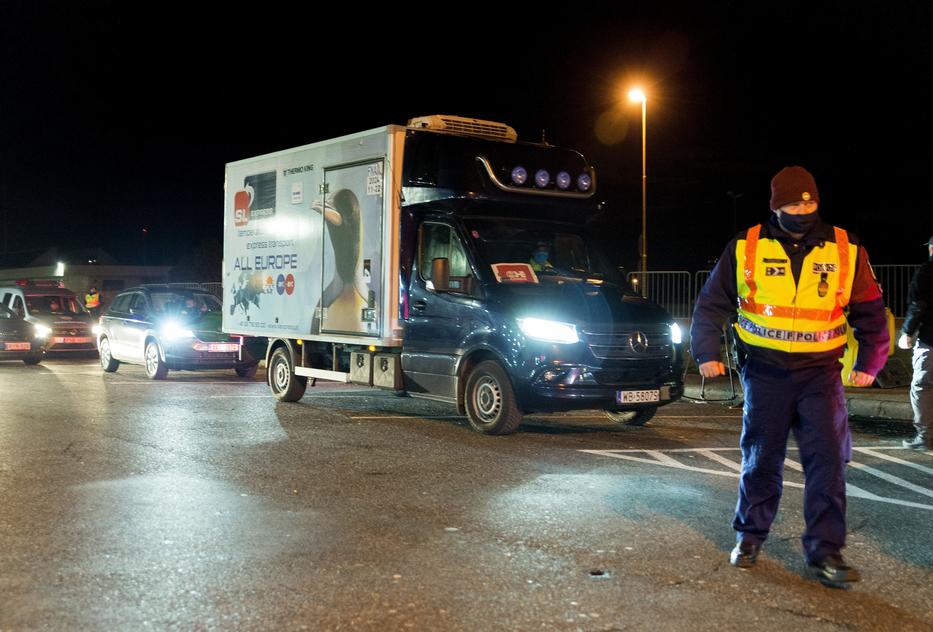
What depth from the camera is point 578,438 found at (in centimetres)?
977

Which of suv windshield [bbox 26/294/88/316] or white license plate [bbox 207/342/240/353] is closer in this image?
white license plate [bbox 207/342/240/353]

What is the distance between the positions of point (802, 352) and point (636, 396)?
4957 mm

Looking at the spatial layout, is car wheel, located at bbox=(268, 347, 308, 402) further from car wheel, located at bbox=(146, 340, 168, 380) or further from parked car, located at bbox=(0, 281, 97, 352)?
parked car, located at bbox=(0, 281, 97, 352)

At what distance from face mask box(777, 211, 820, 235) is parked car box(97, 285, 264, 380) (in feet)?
36.5

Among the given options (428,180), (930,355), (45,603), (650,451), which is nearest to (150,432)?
(428,180)

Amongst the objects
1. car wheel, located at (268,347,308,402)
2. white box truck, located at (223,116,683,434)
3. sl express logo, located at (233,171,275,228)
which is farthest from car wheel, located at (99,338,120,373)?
white box truck, located at (223,116,683,434)

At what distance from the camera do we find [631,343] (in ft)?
32.1

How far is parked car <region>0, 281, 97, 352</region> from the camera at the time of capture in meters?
22.0

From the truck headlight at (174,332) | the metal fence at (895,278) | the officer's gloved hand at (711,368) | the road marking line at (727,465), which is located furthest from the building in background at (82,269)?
the officer's gloved hand at (711,368)

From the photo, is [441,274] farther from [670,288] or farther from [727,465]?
[670,288]

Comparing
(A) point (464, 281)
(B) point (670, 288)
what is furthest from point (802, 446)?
(B) point (670, 288)

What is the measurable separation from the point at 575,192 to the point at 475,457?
3792 mm

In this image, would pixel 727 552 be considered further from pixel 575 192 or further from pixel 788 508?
pixel 575 192

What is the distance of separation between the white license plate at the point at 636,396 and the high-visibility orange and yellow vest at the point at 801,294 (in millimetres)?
4733
